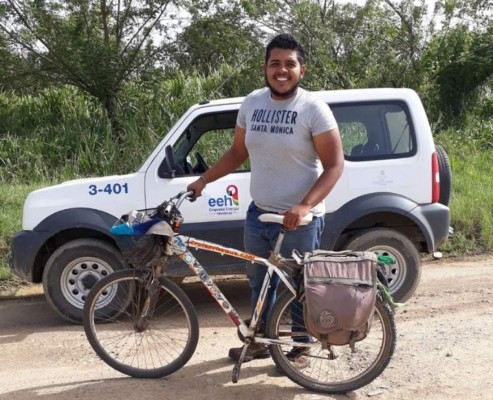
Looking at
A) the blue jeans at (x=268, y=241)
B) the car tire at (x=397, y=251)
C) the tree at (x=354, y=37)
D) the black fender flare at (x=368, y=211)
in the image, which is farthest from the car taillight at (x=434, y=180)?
the tree at (x=354, y=37)

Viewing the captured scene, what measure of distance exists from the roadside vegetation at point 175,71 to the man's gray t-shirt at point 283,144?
600 centimetres

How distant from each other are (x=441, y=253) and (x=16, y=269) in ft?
15.3

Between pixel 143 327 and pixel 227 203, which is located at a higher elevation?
pixel 227 203

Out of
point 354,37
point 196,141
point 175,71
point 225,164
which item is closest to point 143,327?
point 225,164

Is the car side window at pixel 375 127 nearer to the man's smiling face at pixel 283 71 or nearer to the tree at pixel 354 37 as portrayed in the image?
the man's smiling face at pixel 283 71

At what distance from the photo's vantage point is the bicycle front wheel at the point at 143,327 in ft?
13.5

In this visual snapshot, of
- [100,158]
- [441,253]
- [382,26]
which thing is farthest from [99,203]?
[382,26]

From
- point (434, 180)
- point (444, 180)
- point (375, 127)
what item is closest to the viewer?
point (434, 180)

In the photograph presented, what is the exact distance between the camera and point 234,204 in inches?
222

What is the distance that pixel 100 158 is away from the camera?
33.9ft

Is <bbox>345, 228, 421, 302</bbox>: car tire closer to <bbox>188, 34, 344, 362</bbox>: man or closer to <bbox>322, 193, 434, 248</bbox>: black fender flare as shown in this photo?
<bbox>322, 193, 434, 248</bbox>: black fender flare

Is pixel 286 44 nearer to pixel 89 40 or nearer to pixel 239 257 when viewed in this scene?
pixel 239 257

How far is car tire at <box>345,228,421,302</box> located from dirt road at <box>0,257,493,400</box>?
0.21 m

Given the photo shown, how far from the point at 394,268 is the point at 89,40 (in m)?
7.89
